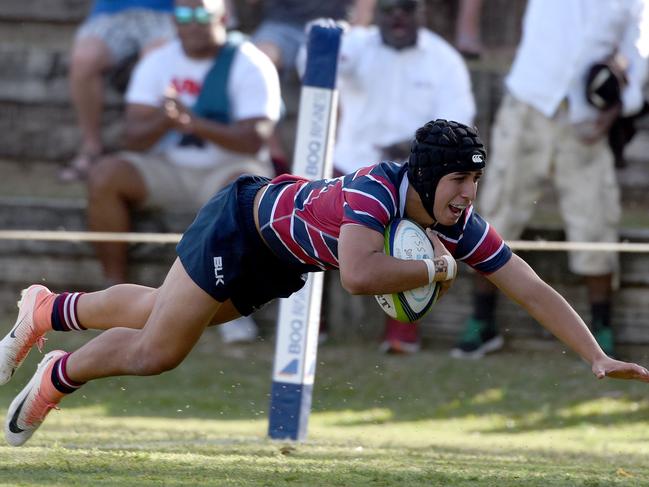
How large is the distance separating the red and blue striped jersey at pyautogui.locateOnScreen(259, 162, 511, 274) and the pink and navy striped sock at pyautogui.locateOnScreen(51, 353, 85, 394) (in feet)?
3.47

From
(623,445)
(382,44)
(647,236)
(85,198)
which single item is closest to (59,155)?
(85,198)

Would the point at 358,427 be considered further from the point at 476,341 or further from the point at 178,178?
the point at 178,178

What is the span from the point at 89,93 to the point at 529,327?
11.7ft

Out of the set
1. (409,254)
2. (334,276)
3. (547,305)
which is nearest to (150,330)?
(409,254)

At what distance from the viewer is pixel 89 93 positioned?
10.2m

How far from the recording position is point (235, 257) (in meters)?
5.50

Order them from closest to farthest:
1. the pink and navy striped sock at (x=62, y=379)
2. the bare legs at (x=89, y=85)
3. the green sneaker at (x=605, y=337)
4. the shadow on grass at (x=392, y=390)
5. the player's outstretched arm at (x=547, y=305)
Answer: the player's outstretched arm at (x=547, y=305)
the pink and navy striped sock at (x=62, y=379)
the shadow on grass at (x=392, y=390)
the green sneaker at (x=605, y=337)
the bare legs at (x=89, y=85)

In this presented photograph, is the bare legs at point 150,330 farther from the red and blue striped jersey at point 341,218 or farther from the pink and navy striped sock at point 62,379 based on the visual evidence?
the red and blue striped jersey at point 341,218

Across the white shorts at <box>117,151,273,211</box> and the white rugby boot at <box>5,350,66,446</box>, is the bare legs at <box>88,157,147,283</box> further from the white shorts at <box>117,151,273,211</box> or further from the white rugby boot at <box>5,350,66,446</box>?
the white rugby boot at <box>5,350,66,446</box>

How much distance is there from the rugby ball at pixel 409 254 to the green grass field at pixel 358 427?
2.12ft

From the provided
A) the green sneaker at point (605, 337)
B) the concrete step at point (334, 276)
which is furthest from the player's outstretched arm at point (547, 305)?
the concrete step at point (334, 276)

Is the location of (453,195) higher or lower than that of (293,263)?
higher

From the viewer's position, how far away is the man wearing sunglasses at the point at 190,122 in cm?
926

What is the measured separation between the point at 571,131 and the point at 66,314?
13.4 feet
